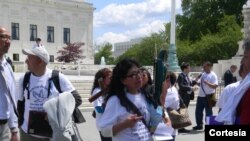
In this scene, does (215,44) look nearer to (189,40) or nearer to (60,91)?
(189,40)

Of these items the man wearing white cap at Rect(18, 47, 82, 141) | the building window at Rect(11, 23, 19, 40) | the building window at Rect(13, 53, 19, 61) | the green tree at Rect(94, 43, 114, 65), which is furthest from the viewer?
the green tree at Rect(94, 43, 114, 65)

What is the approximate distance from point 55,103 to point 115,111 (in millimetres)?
1137

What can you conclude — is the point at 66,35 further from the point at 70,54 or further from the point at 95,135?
the point at 95,135

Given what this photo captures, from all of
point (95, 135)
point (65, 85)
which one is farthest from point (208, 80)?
point (65, 85)

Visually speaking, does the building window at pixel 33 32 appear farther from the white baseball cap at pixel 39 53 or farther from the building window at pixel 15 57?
the white baseball cap at pixel 39 53

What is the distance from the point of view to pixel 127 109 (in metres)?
3.81

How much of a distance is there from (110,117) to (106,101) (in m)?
0.18

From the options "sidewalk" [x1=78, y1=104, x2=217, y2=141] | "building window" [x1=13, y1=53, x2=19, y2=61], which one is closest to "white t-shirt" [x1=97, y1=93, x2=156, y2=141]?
"sidewalk" [x1=78, y1=104, x2=217, y2=141]

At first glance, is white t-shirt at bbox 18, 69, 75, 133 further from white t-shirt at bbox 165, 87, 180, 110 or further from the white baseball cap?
white t-shirt at bbox 165, 87, 180, 110

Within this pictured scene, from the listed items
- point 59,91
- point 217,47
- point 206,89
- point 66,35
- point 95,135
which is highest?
point 66,35

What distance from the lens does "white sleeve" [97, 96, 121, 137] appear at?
379 cm

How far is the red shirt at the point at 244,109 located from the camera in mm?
3082

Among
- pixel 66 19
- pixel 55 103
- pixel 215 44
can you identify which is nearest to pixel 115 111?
pixel 55 103

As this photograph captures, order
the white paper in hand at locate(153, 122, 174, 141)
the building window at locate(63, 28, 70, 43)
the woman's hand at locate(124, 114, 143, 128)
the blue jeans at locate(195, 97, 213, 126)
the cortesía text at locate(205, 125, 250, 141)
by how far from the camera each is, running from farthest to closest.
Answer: the building window at locate(63, 28, 70, 43), the blue jeans at locate(195, 97, 213, 126), the white paper in hand at locate(153, 122, 174, 141), the woman's hand at locate(124, 114, 143, 128), the cortesía text at locate(205, 125, 250, 141)
